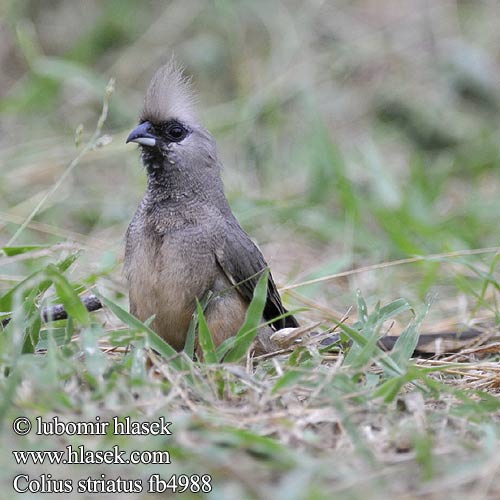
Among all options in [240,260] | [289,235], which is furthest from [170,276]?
[289,235]

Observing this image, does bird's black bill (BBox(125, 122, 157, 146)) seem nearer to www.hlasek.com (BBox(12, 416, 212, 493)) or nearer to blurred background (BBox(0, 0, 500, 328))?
blurred background (BBox(0, 0, 500, 328))

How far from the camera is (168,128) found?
4203 mm

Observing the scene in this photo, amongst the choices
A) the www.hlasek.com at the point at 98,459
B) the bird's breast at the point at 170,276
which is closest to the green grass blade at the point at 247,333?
the bird's breast at the point at 170,276

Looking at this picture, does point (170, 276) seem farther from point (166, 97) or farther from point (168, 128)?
point (166, 97)

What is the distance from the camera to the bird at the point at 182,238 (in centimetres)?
390

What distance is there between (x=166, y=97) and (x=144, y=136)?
219mm

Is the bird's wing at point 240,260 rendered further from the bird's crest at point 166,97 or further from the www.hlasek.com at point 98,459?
the www.hlasek.com at point 98,459

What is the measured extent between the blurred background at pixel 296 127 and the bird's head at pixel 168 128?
0.68 metres

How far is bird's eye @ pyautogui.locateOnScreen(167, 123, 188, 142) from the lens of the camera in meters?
4.21

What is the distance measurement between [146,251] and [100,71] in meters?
4.99

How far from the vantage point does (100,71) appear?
8.55 meters

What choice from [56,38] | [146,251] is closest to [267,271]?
[146,251]

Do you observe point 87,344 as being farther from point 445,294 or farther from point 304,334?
point 445,294

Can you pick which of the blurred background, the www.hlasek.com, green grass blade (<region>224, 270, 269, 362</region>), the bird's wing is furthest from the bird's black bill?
the www.hlasek.com
